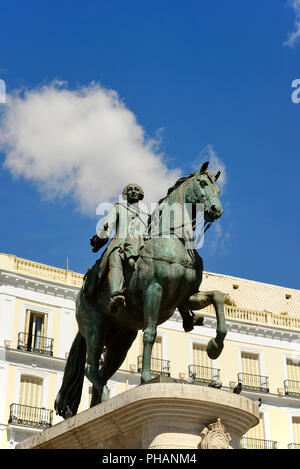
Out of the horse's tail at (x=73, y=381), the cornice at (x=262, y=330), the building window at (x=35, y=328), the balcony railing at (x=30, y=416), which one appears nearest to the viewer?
the horse's tail at (x=73, y=381)

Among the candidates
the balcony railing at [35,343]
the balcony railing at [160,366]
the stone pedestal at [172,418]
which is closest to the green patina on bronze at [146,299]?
the stone pedestal at [172,418]

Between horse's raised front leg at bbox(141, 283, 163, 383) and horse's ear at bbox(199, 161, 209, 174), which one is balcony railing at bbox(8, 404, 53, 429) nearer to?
horse's raised front leg at bbox(141, 283, 163, 383)

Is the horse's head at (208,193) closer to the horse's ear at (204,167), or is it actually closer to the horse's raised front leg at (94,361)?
the horse's ear at (204,167)

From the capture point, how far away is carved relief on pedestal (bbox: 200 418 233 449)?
9047 millimetres

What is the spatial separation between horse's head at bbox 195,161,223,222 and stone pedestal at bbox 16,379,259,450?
2349mm

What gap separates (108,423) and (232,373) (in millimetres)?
32730

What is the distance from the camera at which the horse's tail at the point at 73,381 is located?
11.7m

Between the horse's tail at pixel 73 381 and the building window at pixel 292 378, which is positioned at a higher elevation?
the building window at pixel 292 378

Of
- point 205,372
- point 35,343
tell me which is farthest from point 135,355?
point 35,343

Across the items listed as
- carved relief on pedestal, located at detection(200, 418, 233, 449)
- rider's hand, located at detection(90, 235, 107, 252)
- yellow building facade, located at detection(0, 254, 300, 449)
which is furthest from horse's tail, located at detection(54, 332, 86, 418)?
yellow building facade, located at detection(0, 254, 300, 449)

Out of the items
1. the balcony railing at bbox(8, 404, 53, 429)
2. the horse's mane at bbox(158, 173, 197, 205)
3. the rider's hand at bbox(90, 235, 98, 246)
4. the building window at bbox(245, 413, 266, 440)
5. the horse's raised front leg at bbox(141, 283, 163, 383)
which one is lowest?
the horse's raised front leg at bbox(141, 283, 163, 383)

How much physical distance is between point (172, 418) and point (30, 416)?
27.5m
